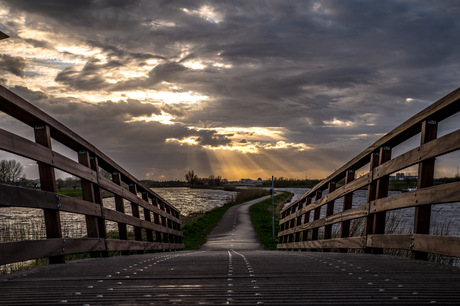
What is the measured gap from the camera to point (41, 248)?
4688mm

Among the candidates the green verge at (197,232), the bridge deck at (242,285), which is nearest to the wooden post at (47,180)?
the bridge deck at (242,285)

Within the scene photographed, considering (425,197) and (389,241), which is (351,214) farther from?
(425,197)

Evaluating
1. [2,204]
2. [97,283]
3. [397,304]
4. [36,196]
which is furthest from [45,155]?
[397,304]

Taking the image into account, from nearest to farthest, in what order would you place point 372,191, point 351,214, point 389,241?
point 389,241 → point 372,191 → point 351,214

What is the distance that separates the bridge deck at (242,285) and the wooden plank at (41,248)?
0.55 feet

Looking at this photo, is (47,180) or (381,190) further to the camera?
(381,190)

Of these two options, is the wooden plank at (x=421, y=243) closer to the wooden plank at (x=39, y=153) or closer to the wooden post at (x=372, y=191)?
the wooden post at (x=372, y=191)

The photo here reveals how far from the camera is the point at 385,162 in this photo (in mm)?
5934

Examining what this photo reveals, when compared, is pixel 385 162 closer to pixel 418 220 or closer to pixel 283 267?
pixel 418 220

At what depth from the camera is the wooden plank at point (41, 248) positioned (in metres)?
4.12

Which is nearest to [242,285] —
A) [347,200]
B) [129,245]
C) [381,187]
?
[381,187]

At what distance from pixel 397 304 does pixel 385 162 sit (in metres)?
3.40

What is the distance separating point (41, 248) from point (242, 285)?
238 centimetres

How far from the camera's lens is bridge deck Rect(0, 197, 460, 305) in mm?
2951
